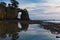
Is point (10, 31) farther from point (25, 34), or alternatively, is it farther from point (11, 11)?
point (11, 11)

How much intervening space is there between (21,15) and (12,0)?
8878 mm

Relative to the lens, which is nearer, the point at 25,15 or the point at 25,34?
the point at 25,34

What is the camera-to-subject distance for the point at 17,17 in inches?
4090

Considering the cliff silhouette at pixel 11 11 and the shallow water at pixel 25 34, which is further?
the cliff silhouette at pixel 11 11

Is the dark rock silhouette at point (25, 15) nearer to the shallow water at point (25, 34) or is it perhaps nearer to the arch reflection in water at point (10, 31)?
the arch reflection in water at point (10, 31)

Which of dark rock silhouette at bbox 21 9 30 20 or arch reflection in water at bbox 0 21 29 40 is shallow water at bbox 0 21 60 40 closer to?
arch reflection in water at bbox 0 21 29 40

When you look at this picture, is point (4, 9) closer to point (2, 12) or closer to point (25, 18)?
point (2, 12)

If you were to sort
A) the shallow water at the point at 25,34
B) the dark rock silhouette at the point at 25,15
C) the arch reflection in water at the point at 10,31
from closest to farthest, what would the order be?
the shallow water at the point at 25,34, the arch reflection in water at the point at 10,31, the dark rock silhouette at the point at 25,15

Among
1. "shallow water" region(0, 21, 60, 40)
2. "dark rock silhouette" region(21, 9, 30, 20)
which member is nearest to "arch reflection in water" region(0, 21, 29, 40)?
"shallow water" region(0, 21, 60, 40)

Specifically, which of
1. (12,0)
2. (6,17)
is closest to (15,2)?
(12,0)

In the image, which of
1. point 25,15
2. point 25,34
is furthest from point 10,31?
point 25,15

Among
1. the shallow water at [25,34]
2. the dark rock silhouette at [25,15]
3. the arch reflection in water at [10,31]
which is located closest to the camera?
the shallow water at [25,34]

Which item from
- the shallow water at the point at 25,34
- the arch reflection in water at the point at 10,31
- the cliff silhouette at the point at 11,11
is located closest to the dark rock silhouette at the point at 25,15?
the cliff silhouette at the point at 11,11

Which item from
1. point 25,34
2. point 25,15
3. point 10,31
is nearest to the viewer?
point 25,34
